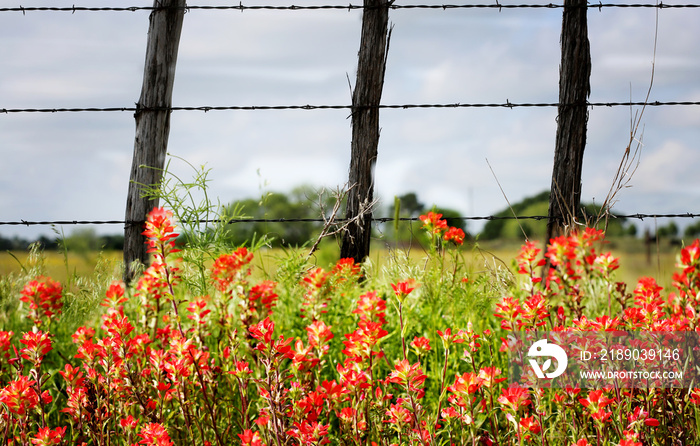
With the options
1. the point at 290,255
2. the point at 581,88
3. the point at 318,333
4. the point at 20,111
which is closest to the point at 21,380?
the point at 318,333

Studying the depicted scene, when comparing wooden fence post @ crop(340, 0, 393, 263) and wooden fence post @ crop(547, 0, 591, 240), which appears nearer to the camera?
wooden fence post @ crop(340, 0, 393, 263)

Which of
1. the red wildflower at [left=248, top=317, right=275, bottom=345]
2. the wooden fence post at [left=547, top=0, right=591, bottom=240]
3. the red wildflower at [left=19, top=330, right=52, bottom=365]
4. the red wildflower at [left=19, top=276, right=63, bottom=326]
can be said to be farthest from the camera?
the wooden fence post at [left=547, top=0, right=591, bottom=240]

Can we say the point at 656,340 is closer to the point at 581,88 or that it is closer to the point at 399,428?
the point at 399,428

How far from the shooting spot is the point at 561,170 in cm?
350

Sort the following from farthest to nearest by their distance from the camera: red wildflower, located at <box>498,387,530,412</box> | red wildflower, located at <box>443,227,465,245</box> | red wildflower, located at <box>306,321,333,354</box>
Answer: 1. red wildflower, located at <box>443,227,465,245</box>
2. red wildflower, located at <box>306,321,333,354</box>
3. red wildflower, located at <box>498,387,530,412</box>

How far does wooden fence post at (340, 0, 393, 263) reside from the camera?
11.1 ft

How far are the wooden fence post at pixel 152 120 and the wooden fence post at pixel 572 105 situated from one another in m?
2.35

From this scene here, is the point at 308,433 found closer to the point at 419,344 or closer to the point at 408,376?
the point at 408,376

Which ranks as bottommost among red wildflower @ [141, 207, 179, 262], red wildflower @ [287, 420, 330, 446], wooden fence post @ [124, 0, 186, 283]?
red wildflower @ [287, 420, 330, 446]

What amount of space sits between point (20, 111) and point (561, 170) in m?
3.28

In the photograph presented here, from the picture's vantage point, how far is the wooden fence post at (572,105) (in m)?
3.50

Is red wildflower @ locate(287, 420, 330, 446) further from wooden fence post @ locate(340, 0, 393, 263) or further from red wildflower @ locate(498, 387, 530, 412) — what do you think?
wooden fence post @ locate(340, 0, 393, 263)

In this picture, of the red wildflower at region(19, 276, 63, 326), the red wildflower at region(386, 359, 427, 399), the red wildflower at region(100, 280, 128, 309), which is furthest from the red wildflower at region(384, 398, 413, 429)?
the red wildflower at region(19, 276, 63, 326)

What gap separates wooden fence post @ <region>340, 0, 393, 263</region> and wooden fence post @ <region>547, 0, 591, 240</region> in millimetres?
1109
